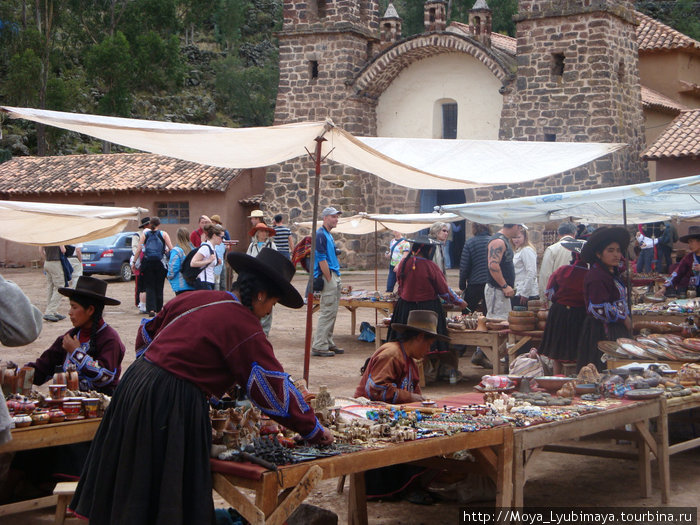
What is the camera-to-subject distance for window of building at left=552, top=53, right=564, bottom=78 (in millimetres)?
22234

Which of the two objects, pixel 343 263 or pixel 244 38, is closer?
pixel 343 263

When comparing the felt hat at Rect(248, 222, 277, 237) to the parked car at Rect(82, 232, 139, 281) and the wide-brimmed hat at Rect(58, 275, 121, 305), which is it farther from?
the parked car at Rect(82, 232, 139, 281)

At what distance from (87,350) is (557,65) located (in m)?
→ 18.6

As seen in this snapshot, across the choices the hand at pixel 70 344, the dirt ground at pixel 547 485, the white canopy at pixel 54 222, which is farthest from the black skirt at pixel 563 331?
the white canopy at pixel 54 222

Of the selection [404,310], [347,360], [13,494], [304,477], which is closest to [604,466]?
[404,310]

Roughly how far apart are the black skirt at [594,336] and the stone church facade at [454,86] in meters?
14.6

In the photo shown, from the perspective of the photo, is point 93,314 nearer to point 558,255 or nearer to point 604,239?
point 604,239

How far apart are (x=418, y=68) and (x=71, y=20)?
22952 millimetres

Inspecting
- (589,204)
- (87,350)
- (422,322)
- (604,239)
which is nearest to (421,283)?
(589,204)

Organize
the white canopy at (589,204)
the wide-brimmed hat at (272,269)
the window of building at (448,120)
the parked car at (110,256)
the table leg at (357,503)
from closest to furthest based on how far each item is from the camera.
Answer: the wide-brimmed hat at (272,269), the table leg at (357,503), the white canopy at (589,204), the parked car at (110,256), the window of building at (448,120)

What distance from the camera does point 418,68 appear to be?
83.7ft

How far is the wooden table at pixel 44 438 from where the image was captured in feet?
16.1

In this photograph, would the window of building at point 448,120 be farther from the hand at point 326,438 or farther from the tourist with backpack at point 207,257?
the hand at point 326,438

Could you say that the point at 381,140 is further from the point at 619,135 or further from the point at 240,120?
the point at 240,120
